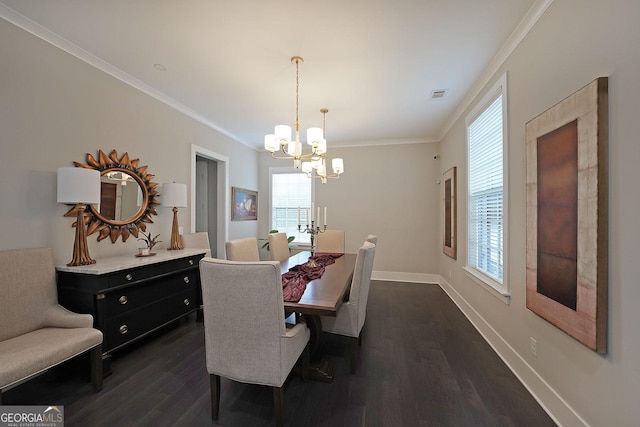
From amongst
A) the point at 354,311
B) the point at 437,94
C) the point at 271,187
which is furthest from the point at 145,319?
the point at 437,94

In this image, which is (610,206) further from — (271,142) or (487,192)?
(271,142)

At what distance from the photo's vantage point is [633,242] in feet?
3.75

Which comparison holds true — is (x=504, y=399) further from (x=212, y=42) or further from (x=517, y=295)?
(x=212, y=42)

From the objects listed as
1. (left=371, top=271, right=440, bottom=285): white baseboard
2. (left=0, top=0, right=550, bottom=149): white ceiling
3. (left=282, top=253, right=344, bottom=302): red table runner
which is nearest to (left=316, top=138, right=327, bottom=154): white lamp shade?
(left=0, top=0, right=550, bottom=149): white ceiling

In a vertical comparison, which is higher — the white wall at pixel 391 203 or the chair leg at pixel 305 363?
the white wall at pixel 391 203

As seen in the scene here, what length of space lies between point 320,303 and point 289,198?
4.16m

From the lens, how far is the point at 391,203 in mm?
5059

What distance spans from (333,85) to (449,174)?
2.42 m

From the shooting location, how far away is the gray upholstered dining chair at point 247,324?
1340 mm

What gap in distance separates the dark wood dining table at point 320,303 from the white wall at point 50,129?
6.70ft

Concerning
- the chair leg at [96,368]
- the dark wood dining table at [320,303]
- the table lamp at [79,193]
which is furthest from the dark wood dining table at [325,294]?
the table lamp at [79,193]

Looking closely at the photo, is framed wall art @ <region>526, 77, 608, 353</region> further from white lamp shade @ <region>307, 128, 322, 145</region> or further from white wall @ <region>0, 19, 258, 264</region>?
white wall @ <region>0, 19, 258, 264</region>

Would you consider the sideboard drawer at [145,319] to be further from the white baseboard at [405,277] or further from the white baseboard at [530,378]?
the white baseboard at [405,277]

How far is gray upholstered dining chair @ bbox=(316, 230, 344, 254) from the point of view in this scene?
3.89 meters
